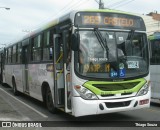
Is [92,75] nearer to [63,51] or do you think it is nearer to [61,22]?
[63,51]

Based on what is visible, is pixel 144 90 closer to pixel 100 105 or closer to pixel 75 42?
pixel 100 105

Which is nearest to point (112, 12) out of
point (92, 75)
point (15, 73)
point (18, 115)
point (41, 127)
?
point (92, 75)

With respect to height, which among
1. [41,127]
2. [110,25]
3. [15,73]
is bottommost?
[41,127]

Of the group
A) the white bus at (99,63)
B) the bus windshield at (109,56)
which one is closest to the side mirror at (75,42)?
the white bus at (99,63)

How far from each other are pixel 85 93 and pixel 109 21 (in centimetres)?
220

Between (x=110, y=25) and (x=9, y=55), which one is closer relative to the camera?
(x=110, y=25)

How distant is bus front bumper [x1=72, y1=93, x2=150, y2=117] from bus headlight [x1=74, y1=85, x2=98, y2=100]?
0.10 metres

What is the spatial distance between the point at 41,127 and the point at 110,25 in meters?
3.41

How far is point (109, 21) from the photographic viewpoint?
1003 centimetres

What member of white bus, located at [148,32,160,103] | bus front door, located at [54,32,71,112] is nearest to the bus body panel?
bus front door, located at [54,32,71,112]

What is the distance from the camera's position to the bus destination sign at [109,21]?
9.76 meters

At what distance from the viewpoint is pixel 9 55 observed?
68.5 ft

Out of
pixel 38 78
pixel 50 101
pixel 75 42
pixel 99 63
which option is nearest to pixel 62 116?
pixel 50 101

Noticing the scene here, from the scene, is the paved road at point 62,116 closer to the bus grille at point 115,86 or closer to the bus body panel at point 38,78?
the bus body panel at point 38,78
